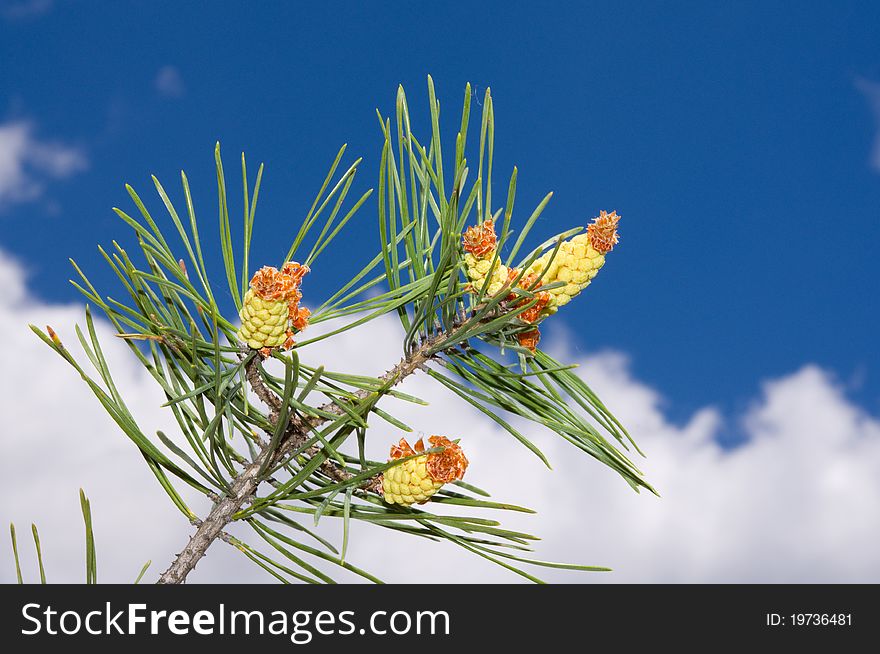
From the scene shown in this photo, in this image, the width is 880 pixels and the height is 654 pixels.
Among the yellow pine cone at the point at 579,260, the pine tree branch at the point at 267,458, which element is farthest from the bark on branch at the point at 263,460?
the yellow pine cone at the point at 579,260

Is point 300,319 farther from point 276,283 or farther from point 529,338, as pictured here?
point 529,338

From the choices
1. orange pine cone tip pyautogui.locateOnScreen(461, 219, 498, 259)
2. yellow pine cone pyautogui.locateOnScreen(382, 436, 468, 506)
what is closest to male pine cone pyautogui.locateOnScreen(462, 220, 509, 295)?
orange pine cone tip pyautogui.locateOnScreen(461, 219, 498, 259)

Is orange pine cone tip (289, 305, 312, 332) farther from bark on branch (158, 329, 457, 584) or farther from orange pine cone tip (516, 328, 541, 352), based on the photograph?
orange pine cone tip (516, 328, 541, 352)

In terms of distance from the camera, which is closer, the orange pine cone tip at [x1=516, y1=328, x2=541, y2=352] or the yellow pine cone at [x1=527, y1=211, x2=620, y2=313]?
the yellow pine cone at [x1=527, y1=211, x2=620, y2=313]

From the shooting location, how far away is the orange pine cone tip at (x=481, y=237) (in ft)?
2.48

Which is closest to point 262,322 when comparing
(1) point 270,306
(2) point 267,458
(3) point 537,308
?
(1) point 270,306

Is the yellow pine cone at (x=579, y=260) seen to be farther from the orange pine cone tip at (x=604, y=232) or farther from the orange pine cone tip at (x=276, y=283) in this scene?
the orange pine cone tip at (x=276, y=283)

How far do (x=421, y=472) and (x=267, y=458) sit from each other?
0.51ft

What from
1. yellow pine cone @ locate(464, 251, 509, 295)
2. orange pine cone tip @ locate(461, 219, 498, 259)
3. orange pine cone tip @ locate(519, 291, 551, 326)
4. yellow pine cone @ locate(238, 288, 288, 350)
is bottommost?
yellow pine cone @ locate(238, 288, 288, 350)

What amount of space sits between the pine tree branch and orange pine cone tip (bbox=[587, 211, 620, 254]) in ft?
0.38

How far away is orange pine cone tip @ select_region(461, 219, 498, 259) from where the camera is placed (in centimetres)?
75

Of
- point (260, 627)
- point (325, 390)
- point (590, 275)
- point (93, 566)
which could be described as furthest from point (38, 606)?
point (590, 275)

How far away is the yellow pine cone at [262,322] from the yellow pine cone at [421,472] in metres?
0.16

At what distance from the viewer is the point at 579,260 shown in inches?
29.5
